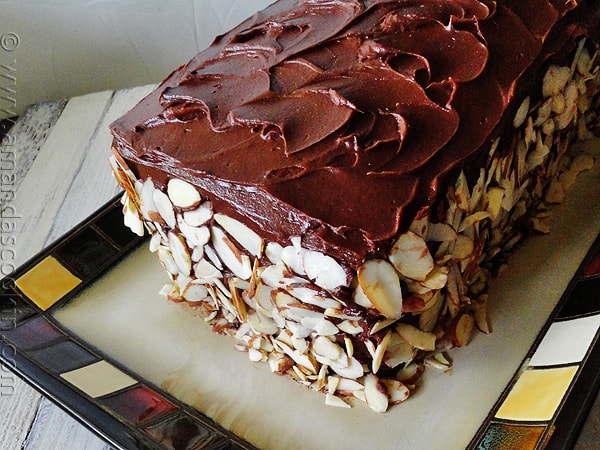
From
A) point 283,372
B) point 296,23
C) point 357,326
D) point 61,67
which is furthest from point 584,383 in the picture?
point 61,67

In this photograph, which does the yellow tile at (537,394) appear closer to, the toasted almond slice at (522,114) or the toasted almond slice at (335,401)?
the toasted almond slice at (335,401)

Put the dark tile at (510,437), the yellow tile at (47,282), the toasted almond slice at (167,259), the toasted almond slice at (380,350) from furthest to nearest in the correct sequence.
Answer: the yellow tile at (47,282), the toasted almond slice at (167,259), the toasted almond slice at (380,350), the dark tile at (510,437)

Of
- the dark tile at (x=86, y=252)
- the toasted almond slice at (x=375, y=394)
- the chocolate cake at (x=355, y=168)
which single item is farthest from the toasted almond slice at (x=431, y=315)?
the dark tile at (x=86, y=252)

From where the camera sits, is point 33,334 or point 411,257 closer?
point 411,257

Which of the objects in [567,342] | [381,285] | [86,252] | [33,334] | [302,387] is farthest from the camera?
[86,252]

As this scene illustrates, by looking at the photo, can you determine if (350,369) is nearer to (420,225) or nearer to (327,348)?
(327,348)

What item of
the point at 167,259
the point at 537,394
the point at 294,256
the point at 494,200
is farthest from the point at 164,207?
the point at 537,394
